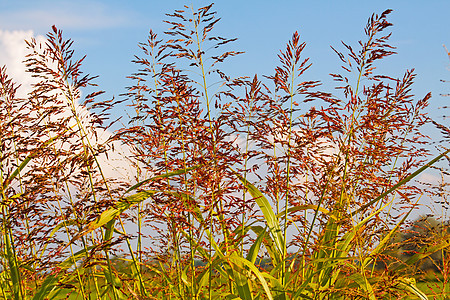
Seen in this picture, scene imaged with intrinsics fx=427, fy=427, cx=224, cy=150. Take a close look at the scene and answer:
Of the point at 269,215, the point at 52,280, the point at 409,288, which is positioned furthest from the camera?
the point at 269,215

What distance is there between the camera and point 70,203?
2.76 meters

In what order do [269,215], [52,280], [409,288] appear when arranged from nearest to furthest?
1. [52,280]
2. [409,288]
3. [269,215]

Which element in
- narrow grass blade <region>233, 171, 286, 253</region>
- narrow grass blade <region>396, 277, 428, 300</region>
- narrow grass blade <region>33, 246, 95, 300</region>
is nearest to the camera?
narrow grass blade <region>33, 246, 95, 300</region>

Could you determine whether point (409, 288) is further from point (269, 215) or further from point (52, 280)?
point (52, 280)

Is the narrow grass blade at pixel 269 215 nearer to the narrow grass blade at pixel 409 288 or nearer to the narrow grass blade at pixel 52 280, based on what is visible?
the narrow grass blade at pixel 409 288

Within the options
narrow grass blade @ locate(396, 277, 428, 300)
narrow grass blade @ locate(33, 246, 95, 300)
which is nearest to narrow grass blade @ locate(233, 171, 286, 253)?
narrow grass blade @ locate(396, 277, 428, 300)

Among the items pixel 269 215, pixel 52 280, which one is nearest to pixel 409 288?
pixel 269 215

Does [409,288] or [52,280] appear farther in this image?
[409,288]

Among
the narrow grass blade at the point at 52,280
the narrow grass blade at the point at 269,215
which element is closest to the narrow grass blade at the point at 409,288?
the narrow grass blade at the point at 269,215

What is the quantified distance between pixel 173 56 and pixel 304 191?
55.6 inches

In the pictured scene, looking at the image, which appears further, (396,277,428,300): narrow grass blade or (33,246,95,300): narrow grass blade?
A: (396,277,428,300): narrow grass blade

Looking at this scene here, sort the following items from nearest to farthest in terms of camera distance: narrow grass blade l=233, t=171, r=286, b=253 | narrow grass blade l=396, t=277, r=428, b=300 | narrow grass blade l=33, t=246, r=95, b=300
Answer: narrow grass blade l=33, t=246, r=95, b=300 < narrow grass blade l=396, t=277, r=428, b=300 < narrow grass blade l=233, t=171, r=286, b=253

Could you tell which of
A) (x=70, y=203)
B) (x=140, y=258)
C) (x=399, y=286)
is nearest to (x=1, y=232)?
(x=70, y=203)

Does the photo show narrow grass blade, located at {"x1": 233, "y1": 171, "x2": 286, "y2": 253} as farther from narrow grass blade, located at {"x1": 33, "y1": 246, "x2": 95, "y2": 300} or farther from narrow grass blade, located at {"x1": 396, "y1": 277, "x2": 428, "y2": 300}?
narrow grass blade, located at {"x1": 33, "y1": 246, "x2": 95, "y2": 300}
